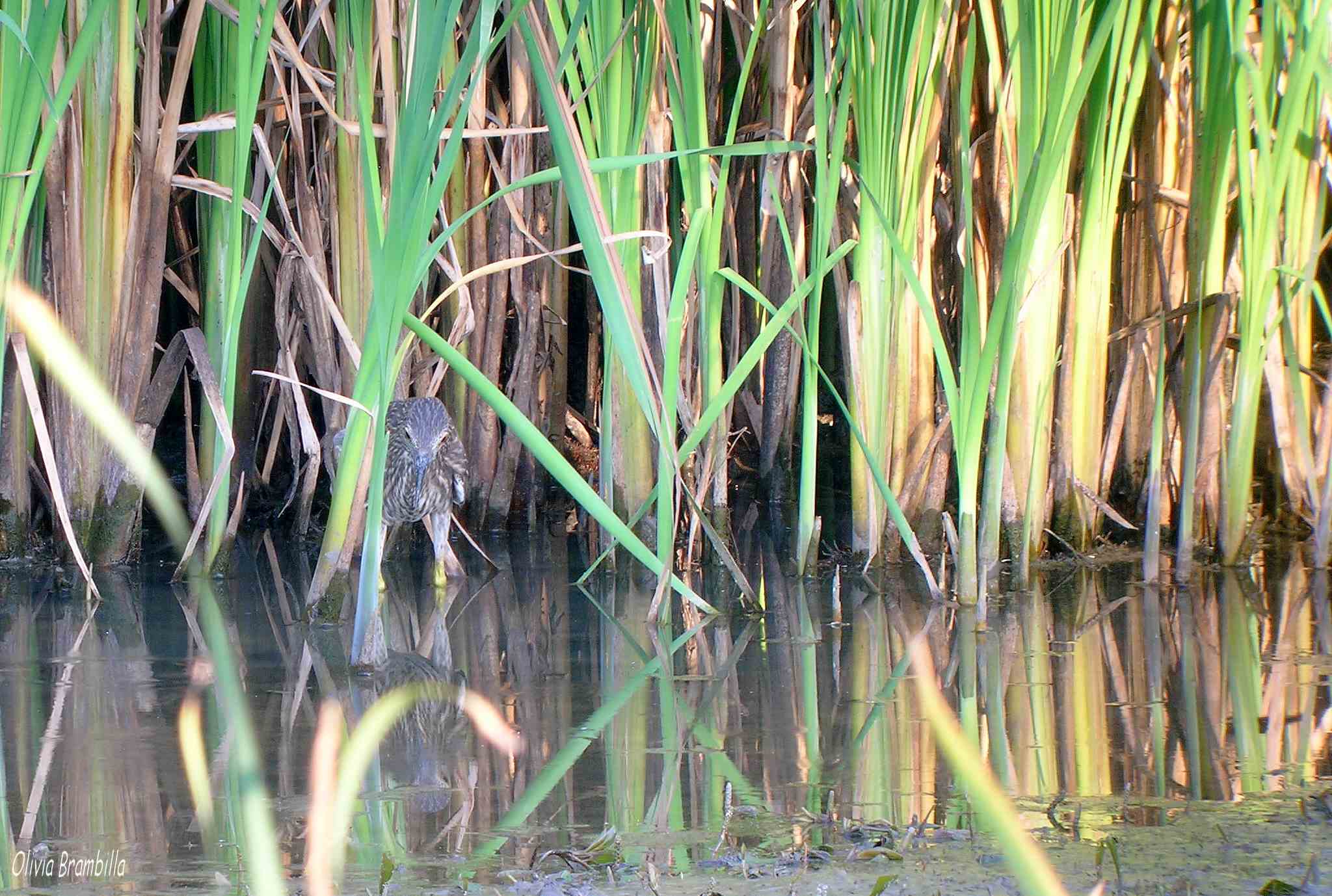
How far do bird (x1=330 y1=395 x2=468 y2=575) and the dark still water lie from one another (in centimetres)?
37

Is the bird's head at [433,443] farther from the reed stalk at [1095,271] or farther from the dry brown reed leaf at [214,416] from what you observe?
the reed stalk at [1095,271]

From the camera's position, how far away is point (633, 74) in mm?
4223

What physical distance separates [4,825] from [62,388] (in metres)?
2.53

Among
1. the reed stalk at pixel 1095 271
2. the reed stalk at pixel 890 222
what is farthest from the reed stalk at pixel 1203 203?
the reed stalk at pixel 890 222

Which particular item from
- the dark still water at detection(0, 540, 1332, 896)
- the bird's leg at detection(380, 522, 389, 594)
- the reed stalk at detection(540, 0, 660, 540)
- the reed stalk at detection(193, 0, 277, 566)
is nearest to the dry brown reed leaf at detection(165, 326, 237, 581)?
the reed stalk at detection(193, 0, 277, 566)

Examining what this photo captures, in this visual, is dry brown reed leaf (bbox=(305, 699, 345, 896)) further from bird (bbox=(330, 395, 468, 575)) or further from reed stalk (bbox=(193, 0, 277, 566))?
bird (bbox=(330, 395, 468, 575))

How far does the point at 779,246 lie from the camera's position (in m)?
5.38

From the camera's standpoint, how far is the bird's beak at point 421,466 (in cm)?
459

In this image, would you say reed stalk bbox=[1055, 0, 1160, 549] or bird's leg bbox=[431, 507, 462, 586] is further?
bird's leg bbox=[431, 507, 462, 586]

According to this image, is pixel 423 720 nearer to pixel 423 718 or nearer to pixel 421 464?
pixel 423 718

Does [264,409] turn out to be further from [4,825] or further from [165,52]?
[4,825]

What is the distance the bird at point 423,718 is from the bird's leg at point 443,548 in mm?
734

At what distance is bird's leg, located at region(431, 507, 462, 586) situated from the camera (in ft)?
15.2

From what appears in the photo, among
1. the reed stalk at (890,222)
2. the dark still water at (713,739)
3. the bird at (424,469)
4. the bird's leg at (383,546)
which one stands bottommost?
the dark still water at (713,739)
